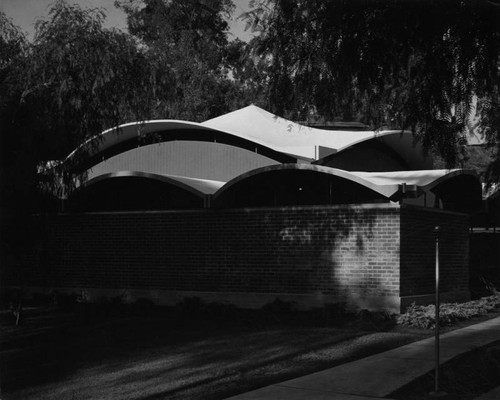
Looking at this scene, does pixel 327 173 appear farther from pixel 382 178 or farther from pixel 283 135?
pixel 283 135

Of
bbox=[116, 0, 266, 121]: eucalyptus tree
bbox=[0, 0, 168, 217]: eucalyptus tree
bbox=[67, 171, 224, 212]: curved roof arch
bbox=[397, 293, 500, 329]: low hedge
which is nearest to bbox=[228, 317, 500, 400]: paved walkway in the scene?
bbox=[397, 293, 500, 329]: low hedge

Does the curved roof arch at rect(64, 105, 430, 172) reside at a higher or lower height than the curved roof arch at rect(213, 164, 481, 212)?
higher

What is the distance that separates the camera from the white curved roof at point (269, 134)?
20.9 metres

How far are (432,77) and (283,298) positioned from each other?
310 inches

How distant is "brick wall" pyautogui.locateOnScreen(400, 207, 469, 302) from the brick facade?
0.03m

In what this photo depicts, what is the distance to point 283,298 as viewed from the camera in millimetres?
16109

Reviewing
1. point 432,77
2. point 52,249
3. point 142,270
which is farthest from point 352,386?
point 52,249

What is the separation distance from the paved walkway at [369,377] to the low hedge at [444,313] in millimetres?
1592

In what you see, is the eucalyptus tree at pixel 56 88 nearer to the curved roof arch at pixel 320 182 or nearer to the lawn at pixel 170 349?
the lawn at pixel 170 349

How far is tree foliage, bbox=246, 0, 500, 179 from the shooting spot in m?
8.74

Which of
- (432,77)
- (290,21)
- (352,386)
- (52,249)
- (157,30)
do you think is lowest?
(352,386)

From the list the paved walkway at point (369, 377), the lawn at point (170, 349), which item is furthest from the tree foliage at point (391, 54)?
the lawn at point (170, 349)

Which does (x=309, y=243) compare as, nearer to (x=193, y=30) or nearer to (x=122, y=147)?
(x=122, y=147)

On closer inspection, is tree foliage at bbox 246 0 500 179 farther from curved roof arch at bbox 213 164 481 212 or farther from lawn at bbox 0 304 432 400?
curved roof arch at bbox 213 164 481 212
